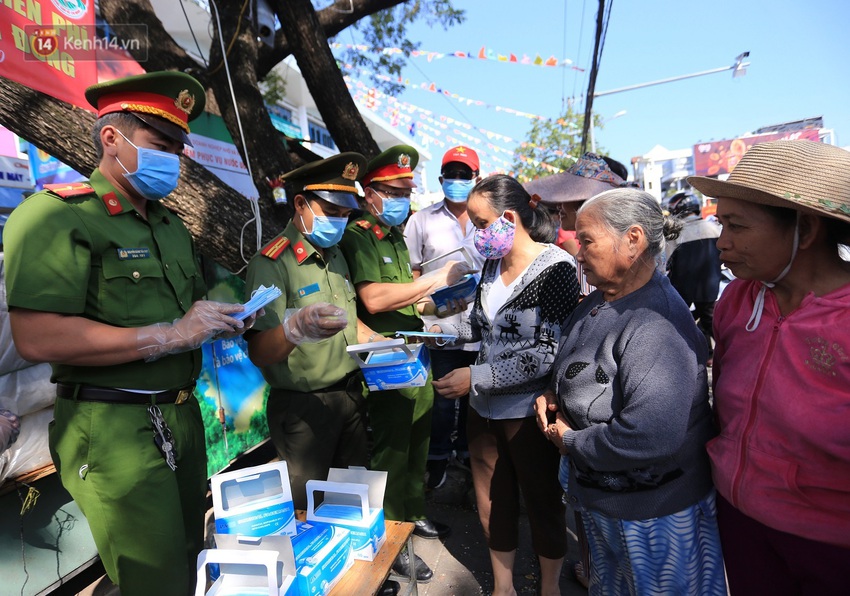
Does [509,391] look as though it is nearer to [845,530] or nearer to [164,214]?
[845,530]

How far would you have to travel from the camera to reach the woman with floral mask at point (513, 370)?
217 centimetres

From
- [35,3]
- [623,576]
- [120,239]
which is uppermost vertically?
[35,3]

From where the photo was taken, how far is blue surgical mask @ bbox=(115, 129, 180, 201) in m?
1.89

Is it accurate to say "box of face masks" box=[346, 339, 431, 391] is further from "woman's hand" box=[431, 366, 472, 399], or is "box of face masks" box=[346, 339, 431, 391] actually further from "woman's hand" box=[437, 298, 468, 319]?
"woman's hand" box=[437, 298, 468, 319]

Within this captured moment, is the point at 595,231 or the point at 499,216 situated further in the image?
the point at 499,216

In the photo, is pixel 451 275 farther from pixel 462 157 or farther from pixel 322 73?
pixel 322 73

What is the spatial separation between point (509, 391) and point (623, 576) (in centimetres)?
80

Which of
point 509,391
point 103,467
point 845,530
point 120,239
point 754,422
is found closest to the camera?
point 845,530

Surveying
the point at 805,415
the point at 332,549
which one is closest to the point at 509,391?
the point at 332,549

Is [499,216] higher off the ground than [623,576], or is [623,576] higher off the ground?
[499,216]

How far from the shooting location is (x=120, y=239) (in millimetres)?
1801

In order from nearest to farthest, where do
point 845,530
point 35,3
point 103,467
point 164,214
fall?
1. point 845,530
2. point 103,467
3. point 164,214
4. point 35,3

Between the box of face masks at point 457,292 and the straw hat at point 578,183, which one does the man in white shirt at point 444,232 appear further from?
the straw hat at point 578,183

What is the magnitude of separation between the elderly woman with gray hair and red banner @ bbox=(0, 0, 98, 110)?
2.95 meters
